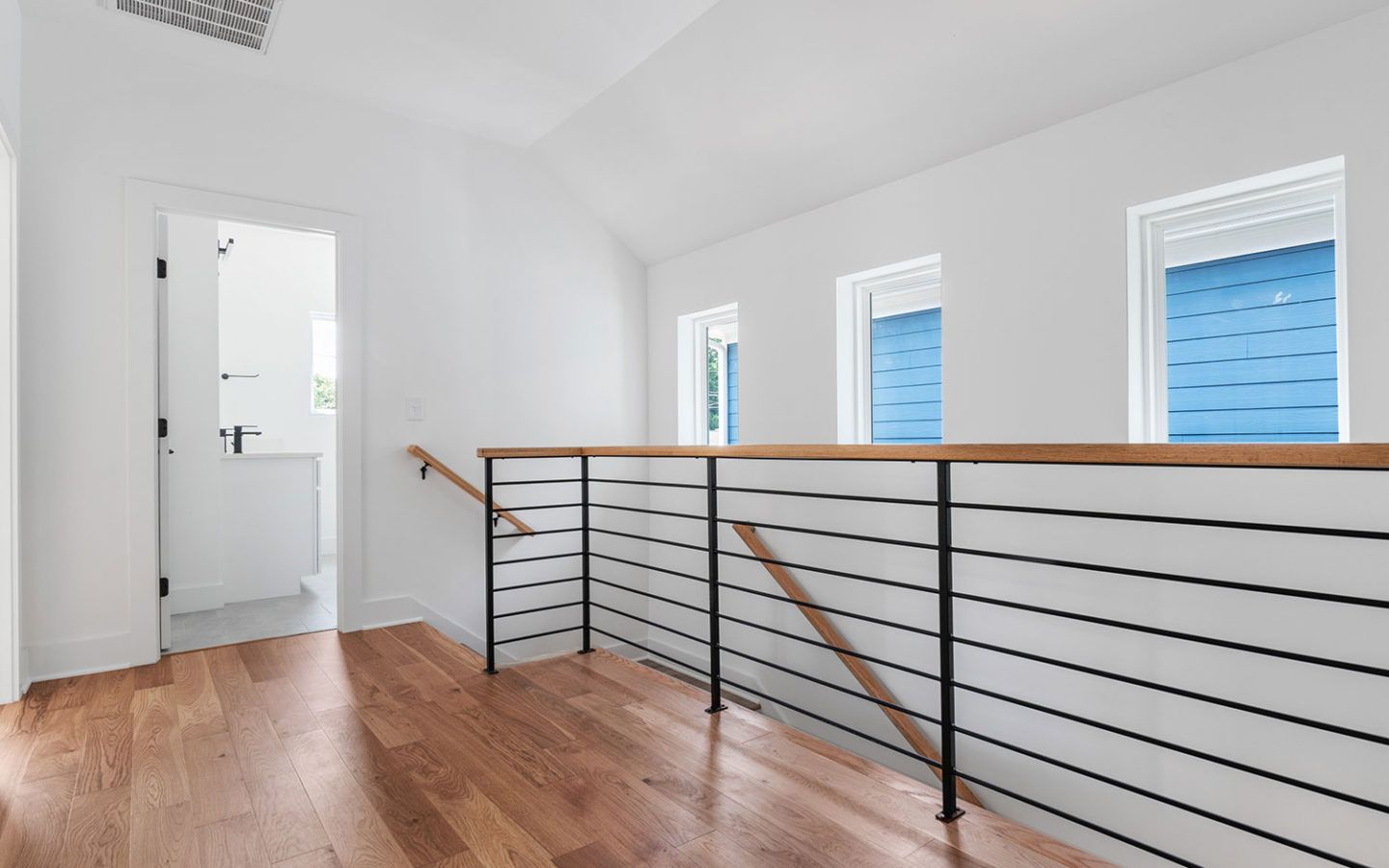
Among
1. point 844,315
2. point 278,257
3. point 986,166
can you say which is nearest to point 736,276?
point 844,315

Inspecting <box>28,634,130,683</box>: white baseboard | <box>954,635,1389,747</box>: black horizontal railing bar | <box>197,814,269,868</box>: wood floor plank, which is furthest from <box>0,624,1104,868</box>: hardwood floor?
<box>954,635,1389,747</box>: black horizontal railing bar

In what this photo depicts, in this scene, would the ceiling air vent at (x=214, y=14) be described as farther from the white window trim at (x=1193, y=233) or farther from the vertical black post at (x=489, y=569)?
the white window trim at (x=1193, y=233)

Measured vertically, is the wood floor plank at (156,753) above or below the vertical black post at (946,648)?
below

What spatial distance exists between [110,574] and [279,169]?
5.88ft

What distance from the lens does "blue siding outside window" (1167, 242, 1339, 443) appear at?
2.16 metres

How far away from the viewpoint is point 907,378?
3.28m

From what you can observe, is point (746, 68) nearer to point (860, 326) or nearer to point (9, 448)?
point (860, 326)

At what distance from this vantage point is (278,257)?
232 inches

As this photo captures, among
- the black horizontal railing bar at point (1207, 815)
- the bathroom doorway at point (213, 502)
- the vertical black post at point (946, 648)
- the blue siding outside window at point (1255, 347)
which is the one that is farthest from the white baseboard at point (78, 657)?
the blue siding outside window at point (1255, 347)

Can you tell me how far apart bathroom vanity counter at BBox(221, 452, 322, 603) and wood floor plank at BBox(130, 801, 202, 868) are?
2668mm

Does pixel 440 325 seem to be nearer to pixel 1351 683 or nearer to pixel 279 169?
pixel 279 169

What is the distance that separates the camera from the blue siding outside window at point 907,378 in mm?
3184

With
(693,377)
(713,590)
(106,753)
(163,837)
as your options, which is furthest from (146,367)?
(693,377)

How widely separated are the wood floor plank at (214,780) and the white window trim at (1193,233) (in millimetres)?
2709
